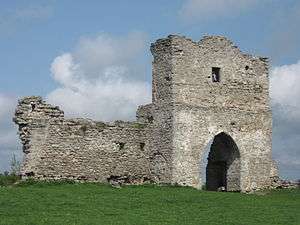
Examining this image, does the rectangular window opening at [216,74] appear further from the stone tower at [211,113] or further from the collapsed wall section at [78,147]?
the collapsed wall section at [78,147]

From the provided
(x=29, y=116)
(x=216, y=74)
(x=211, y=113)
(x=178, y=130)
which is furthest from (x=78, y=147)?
(x=216, y=74)

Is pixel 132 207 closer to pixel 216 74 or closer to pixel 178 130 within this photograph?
pixel 178 130

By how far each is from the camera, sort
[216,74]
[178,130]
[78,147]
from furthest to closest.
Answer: [216,74]
[178,130]
[78,147]

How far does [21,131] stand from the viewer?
2702 cm

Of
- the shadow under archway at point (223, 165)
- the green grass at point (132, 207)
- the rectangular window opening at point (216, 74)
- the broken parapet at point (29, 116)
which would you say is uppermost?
the rectangular window opening at point (216, 74)

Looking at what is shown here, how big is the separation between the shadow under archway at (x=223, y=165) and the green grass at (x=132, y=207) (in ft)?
15.7

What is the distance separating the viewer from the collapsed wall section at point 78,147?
88.3ft

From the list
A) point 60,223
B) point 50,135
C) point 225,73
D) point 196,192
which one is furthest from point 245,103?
point 60,223

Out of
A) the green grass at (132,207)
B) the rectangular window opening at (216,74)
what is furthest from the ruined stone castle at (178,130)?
the green grass at (132,207)

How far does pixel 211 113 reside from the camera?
97.8 feet

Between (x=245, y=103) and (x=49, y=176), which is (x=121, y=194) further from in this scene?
(x=245, y=103)

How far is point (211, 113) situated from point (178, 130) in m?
1.98

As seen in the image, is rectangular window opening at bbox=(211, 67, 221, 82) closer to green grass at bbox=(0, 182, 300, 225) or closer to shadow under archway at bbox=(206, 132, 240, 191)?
shadow under archway at bbox=(206, 132, 240, 191)

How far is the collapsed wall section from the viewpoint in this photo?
26.9m
